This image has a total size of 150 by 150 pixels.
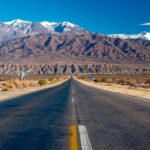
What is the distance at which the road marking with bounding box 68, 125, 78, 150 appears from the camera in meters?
8.79

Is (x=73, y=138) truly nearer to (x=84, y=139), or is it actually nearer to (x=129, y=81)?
(x=84, y=139)

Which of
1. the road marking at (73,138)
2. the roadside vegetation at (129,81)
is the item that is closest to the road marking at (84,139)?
the road marking at (73,138)

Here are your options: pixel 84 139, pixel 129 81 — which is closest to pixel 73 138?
pixel 84 139

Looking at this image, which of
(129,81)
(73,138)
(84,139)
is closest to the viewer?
(84,139)

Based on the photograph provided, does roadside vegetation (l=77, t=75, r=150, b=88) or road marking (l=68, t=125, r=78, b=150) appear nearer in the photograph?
road marking (l=68, t=125, r=78, b=150)

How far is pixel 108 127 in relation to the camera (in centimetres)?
1227

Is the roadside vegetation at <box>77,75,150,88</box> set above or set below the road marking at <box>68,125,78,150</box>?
below

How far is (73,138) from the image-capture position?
998 cm

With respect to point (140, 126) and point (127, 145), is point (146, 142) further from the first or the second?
point (140, 126)

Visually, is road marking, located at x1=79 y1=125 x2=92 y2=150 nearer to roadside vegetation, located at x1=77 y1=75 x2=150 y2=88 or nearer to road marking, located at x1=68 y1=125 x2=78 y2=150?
road marking, located at x1=68 y1=125 x2=78 y2=150

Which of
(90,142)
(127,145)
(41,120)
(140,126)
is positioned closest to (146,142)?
(127,145)

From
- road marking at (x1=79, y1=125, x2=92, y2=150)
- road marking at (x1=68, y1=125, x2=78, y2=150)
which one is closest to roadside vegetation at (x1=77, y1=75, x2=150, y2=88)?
road marking at (x1=68, y1=125, x2=78, y2=150)

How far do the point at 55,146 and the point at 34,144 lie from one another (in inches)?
20.0

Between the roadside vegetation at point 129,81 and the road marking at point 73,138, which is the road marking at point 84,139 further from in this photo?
the roadside vegetation at point 129,81
